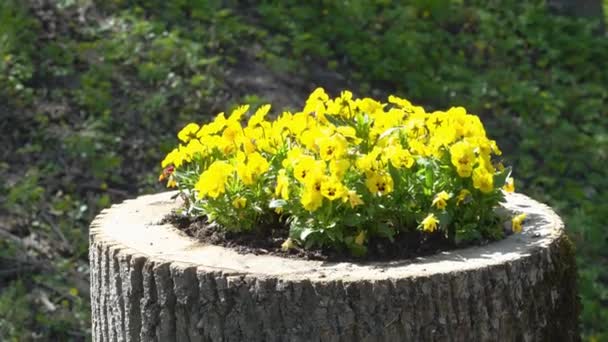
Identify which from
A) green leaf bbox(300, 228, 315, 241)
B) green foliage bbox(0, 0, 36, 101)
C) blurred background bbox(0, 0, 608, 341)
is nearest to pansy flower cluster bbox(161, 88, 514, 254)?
green leaf bbox(300, 228, 315, 241)

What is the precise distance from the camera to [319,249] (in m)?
2.94

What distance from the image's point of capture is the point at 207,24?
7.09m

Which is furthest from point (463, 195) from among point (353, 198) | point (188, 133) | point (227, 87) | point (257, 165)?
point (227, 87)

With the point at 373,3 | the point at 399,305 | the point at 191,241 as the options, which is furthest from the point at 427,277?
the point at 373,3

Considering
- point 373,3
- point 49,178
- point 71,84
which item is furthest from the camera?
point 373,3

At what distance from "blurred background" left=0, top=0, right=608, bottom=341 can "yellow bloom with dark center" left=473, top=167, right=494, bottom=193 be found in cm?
236

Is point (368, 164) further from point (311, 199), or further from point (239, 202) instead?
point (239, 202)

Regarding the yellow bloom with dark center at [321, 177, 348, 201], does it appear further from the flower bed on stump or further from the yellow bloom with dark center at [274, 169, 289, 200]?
the yellow bloom with dark center at [274, 169, 289, 200]

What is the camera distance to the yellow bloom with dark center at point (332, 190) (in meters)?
2.78

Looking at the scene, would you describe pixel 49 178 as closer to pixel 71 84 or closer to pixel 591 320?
pixel 71 84

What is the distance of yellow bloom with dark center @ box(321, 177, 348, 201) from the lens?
9.12ft

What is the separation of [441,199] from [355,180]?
0.77ft

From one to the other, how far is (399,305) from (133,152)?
3383mm

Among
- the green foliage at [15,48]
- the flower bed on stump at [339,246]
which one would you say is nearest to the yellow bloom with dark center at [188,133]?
the flower bed on stump at [339,246]
